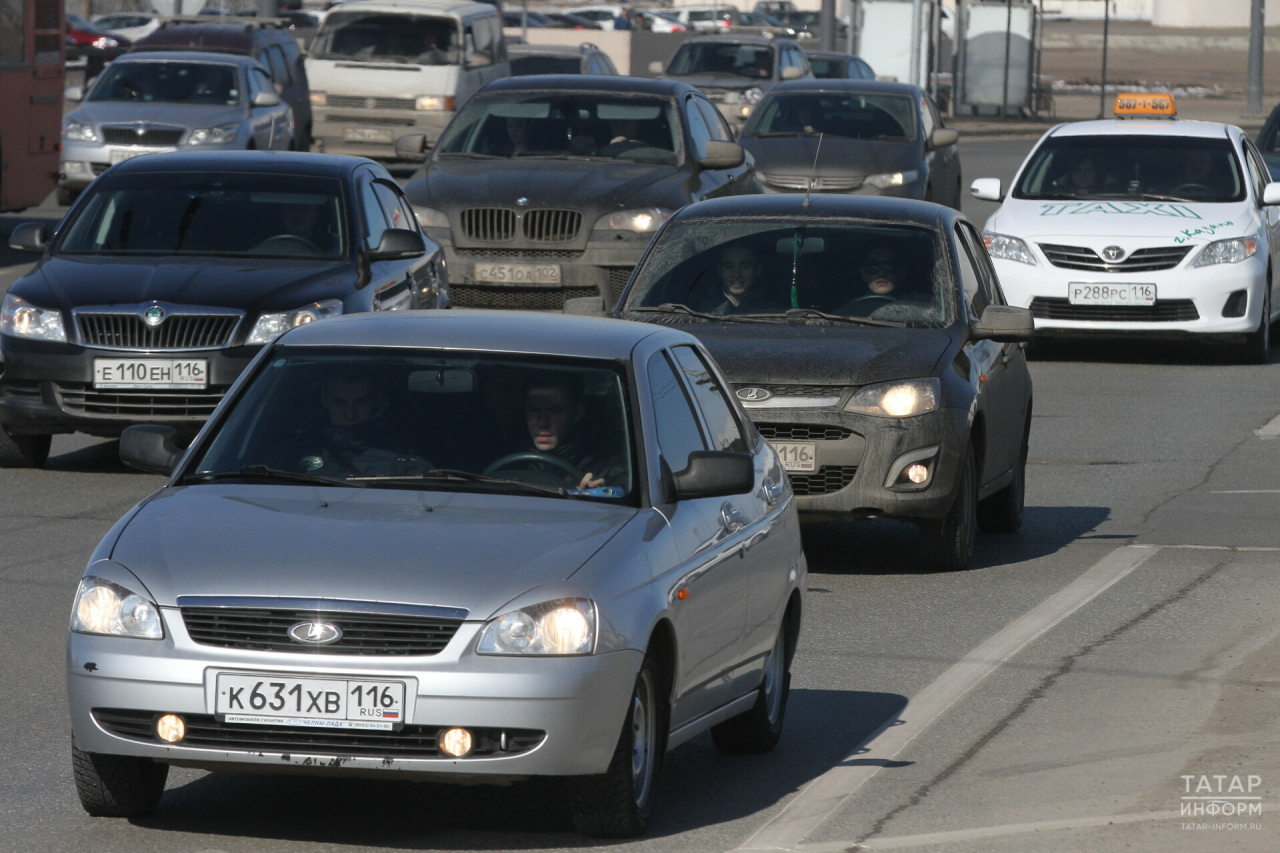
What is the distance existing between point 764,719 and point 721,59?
105 ft

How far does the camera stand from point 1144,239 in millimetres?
18359

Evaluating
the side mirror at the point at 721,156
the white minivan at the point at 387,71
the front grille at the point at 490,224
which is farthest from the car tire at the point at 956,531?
the white minivan at the point at 387,71

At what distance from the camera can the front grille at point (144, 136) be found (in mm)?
27188

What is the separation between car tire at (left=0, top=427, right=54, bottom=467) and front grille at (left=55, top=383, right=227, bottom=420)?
2.20ft

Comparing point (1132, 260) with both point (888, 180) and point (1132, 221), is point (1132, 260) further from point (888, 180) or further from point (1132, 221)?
point (888, 180)

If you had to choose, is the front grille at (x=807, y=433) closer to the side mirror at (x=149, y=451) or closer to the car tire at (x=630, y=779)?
the side mirror at (x=149, y=451)

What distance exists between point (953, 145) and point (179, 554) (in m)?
21.7

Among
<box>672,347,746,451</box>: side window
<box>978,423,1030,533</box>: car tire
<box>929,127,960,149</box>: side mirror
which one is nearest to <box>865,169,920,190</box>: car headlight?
<box>929,127,960,149</box>: side mirror

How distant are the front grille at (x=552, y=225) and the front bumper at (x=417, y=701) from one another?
12.4 m

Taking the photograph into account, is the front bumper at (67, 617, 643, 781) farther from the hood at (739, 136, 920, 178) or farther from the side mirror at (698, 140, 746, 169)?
the hood at (739, 136, 920, 178)

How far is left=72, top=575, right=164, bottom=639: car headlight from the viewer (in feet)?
18.6

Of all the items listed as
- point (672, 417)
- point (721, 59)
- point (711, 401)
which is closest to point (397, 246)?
point (711, 401)

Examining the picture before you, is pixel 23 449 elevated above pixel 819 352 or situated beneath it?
situated beneath

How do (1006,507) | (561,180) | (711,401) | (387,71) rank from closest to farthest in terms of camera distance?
(711,401) < (1006,507) < (561,180) < (387,71)
